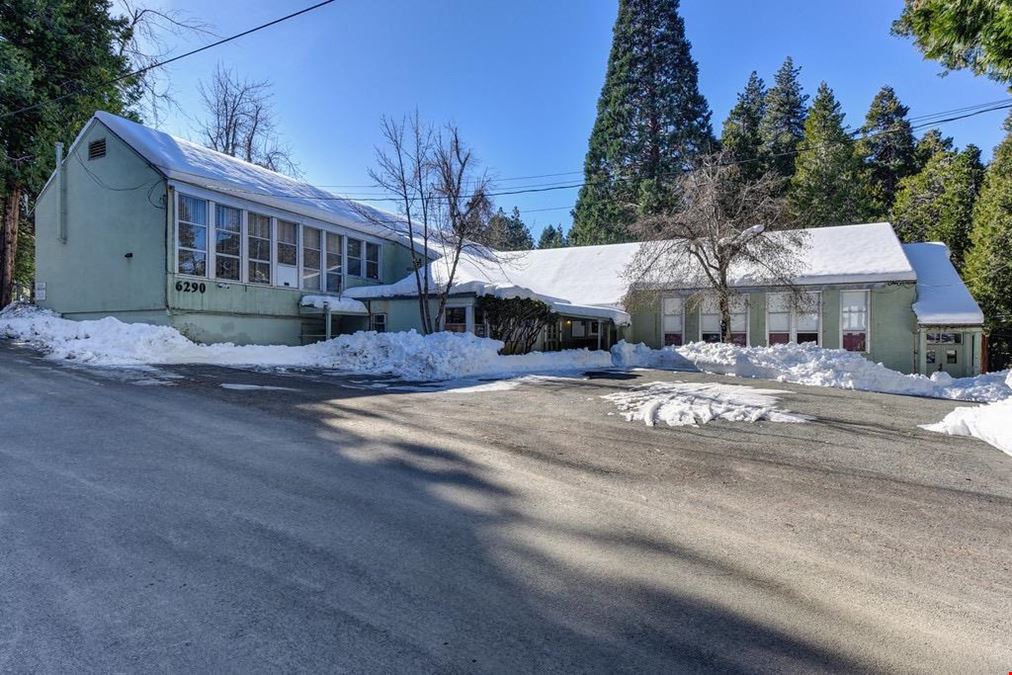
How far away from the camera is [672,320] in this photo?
21984 mm

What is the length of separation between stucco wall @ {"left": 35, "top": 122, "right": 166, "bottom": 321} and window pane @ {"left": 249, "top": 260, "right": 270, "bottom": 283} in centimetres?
253

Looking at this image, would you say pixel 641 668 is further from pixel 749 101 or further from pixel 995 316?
pixel 749 101

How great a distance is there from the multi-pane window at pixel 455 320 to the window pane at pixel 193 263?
709cm

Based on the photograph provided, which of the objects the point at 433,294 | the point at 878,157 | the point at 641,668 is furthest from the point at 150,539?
the point at 878,157

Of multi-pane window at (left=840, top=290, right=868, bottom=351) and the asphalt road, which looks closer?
the asphalt road

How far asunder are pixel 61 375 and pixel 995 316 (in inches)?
1272

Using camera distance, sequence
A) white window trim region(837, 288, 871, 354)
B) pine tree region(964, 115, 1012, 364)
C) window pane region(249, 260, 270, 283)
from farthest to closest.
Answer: pine tree region(964, 115, 1012, 364), white window trim region(837, 288, 871, 354), window pane region(249, 260, 270, 283)

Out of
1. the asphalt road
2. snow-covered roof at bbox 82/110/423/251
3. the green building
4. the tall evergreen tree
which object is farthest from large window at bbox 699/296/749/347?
the tall evergreen tree

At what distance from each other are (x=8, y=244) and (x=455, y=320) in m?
17.1

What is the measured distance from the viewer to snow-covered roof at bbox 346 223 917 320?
18.0 metres

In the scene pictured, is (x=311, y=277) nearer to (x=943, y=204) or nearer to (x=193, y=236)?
(x=193, y=236)

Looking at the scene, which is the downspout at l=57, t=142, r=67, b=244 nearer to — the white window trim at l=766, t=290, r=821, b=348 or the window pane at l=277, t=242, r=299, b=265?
the window pane at l=277, t=242, r=299, b=265

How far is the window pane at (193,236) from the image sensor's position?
45.4 feet

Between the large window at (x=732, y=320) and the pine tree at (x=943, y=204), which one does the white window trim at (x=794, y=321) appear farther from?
the pine tree at (x=943, y=204)
